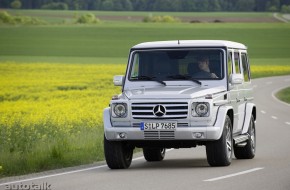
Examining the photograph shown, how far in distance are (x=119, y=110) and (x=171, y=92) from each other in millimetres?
847

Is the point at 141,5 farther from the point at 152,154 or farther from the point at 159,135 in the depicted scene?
the point at 159,135

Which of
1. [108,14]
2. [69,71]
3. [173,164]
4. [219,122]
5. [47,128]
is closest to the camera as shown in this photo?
[219,122]

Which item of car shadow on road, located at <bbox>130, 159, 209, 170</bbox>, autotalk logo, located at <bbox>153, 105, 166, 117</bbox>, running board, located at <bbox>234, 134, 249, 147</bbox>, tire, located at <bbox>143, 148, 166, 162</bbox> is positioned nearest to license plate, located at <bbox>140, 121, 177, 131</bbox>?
autotalk logo, located at <bbox>153, 105, 166, 117</bbox>

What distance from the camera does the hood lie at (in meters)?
15.7

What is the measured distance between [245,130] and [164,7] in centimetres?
13251

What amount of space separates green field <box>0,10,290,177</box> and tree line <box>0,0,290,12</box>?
1298 mm

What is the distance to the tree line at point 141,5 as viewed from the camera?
13612cm

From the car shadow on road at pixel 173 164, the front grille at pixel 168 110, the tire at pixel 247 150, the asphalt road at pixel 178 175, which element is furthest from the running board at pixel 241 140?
the front grille at pixel 168 110

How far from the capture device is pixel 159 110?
612 inches

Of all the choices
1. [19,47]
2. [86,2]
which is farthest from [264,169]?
[86,2]

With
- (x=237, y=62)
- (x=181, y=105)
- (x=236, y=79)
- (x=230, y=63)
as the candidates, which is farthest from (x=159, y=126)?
(x=237, y=62)

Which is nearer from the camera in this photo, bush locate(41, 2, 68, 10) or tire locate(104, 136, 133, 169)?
tire locate(104, 136, 133, 169)

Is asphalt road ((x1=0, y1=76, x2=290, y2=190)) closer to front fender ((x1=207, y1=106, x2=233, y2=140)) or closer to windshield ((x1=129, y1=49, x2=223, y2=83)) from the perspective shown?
front fender ((x1=207, y1=106, x2=233, y2=140))

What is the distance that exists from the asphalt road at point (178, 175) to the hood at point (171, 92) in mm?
1113
